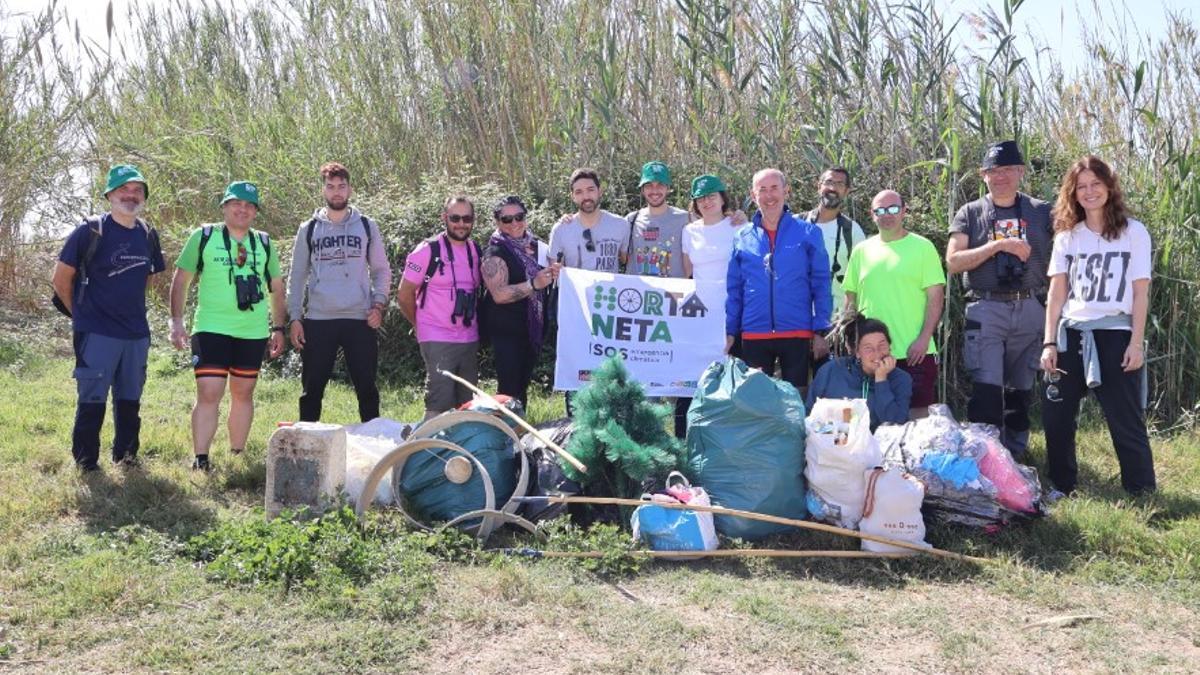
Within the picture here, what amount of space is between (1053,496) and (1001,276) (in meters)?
1.24

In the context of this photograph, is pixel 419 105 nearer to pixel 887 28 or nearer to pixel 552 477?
pixel 887 28

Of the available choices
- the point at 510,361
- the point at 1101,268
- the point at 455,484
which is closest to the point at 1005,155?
the point at 1101,268

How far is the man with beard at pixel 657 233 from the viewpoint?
7031mm

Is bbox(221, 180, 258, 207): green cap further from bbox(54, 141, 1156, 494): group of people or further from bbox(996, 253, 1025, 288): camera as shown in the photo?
bbox(996, 253, 1025, 288): camera

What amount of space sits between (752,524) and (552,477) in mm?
1074

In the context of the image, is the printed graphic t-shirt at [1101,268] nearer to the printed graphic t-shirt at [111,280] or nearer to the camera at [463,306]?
the camera at [463,306]

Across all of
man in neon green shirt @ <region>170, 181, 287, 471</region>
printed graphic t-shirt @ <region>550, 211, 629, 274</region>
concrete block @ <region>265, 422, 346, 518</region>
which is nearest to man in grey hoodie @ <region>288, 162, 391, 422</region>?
man in neon green shirt @ <region>170, 181, 287, 471</region>

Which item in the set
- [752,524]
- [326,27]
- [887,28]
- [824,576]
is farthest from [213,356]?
[326,27]

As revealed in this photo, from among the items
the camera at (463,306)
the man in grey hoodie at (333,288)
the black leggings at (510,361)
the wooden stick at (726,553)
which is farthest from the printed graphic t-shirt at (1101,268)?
the man in grey hoodie at (333,288)

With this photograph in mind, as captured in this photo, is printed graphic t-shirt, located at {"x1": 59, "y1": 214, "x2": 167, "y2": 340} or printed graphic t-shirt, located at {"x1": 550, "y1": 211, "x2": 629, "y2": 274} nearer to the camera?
printed graphic t-shirt, located at {"x1": 59, "y1": 214, "x2": 167, "y2": 340}

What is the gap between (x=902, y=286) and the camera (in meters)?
6.26

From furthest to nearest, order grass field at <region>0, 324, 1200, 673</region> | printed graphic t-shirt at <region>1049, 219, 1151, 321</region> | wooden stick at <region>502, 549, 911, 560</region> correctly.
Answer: printed graphic t-shirt at <region>1049, 219, 1151, 321</region>
wooden stick at <region>502, 549, 911, 560</region>
grass field at <region>0, 324, 1200, 673</region>

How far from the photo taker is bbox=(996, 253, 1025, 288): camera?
622cm

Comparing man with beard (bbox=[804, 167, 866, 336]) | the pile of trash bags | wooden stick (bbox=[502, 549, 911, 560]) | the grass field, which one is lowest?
the grass field
